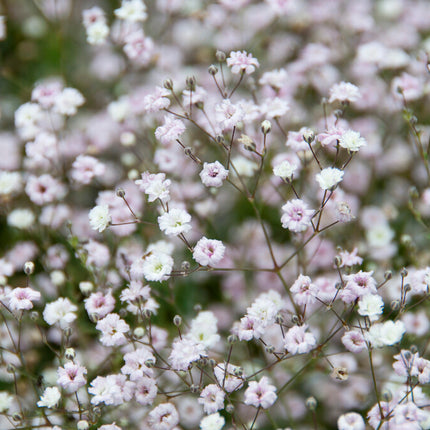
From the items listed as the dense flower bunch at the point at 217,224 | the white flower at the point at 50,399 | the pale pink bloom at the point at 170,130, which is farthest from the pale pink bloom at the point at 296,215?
the white flower at the point at 50,399

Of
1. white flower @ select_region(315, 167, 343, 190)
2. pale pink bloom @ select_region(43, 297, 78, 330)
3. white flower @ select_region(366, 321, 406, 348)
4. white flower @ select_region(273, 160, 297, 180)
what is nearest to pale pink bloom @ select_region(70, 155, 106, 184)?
pale pink bloom @ select_region(43, 297, 78, 330)

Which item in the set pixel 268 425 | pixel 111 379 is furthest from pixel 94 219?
pixel 268 425

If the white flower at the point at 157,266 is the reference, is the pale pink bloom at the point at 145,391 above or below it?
below

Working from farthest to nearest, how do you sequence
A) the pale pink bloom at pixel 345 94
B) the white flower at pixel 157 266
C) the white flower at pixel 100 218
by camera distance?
the pale pink bloom at pixel 345 94, the white flower at pixel 100 218, the white flower at pixel 157 266

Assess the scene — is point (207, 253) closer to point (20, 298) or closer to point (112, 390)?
point (112, 390)

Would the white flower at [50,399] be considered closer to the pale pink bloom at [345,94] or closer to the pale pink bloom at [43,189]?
the pale pink bloom at [43,189]

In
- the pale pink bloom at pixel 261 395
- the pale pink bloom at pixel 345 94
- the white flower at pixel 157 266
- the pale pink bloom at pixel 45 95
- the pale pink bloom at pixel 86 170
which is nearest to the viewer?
the pale pink bloom at pixel 261 395

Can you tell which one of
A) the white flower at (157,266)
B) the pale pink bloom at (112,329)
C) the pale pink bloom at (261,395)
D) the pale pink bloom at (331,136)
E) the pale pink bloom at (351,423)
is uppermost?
the pale pink bloom at (331,136)

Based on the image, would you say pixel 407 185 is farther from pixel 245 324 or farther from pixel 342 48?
pixel 245 324
